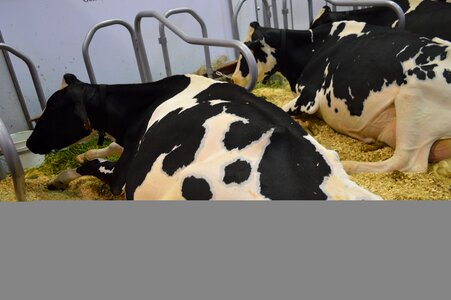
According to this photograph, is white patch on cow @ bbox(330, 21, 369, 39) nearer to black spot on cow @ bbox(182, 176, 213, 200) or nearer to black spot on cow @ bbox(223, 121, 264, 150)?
black spot on cow @ bbox(223, 121, 264, 150)

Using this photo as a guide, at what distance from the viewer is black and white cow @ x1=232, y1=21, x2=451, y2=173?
2.31 meters

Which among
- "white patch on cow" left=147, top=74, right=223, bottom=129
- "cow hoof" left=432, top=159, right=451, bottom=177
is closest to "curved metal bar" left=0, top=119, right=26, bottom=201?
"white patch on cow" left=147, top=74, right=223, bottom=129

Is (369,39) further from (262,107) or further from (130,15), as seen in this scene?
(130,15)

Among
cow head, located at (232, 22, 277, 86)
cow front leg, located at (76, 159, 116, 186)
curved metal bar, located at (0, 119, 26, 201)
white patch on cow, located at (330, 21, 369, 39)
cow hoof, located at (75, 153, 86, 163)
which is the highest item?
curved metal bar, located at (0, 119, 26, 201)

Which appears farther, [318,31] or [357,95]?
[318,31]

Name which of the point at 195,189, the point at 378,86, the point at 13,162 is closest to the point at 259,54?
the point at 378,86

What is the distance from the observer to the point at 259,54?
3.68m

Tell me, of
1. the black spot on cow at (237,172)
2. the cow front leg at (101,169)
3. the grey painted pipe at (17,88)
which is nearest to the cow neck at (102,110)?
the cow front leg at (101,169)

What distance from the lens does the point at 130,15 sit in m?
4.95

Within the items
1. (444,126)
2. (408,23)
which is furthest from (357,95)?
(408,23)

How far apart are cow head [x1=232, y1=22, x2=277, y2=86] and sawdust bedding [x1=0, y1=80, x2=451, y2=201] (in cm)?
66

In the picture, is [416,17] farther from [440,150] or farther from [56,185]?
[56,185]

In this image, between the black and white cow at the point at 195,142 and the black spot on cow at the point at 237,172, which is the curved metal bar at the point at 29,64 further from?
the black spot on cow at the point at 237,172

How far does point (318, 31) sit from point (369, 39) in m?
0.69
